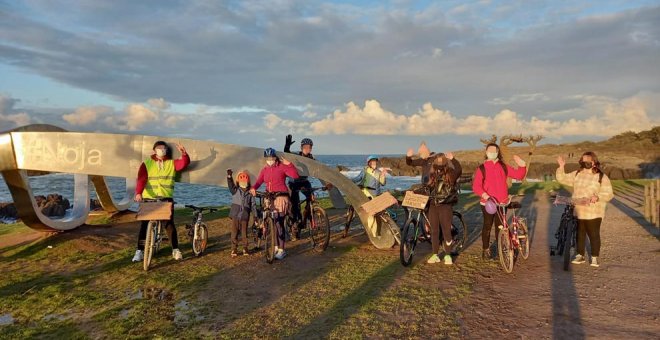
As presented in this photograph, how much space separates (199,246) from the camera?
324 inches

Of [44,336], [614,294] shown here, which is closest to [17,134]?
[44,336]

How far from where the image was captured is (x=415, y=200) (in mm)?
7410

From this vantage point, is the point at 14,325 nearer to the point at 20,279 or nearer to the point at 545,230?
the point at 20,279

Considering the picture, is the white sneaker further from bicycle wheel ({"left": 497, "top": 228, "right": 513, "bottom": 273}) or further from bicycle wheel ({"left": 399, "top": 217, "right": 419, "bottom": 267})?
bicycle wheel ({"left": 399, "top": 217, "right": 419, "bottom": 267})

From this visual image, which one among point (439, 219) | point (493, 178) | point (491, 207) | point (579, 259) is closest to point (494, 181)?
point (493, 178)

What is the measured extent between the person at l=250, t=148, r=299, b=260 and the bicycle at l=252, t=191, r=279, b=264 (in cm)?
9

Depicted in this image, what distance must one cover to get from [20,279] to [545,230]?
11.1 meters

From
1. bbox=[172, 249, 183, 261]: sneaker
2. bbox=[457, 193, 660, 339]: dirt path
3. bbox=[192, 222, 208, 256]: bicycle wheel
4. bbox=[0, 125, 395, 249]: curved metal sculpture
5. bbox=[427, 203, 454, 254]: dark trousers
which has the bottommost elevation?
bbox=[457, 193, 660, 339]: dirt path

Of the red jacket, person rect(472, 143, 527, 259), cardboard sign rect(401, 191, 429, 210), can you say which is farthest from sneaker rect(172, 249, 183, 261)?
person rect(472, 143, 527, 259)

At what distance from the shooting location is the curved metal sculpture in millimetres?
8023

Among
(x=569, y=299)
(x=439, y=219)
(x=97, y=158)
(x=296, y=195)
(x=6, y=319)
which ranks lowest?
(x=569, y=299)

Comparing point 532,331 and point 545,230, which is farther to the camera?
point 545,230

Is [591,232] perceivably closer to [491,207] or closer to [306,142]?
[491,207]

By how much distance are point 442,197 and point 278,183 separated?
2.94m
